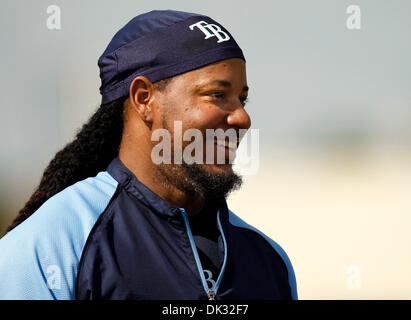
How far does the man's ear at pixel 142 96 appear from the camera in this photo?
2051mm

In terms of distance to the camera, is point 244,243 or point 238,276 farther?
point 244,243

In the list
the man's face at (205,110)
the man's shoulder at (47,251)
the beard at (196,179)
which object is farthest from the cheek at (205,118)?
the man's shoulder at (47,251)

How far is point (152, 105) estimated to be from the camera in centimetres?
205

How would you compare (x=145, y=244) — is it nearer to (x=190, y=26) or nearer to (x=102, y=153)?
(x=102, y=153)

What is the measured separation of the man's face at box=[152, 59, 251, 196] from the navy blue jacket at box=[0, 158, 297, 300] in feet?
0.44

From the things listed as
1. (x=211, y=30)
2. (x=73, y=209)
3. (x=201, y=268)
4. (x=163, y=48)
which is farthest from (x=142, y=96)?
(x=201, y=268)

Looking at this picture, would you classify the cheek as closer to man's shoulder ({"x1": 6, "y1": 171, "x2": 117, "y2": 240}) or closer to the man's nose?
the man's nose

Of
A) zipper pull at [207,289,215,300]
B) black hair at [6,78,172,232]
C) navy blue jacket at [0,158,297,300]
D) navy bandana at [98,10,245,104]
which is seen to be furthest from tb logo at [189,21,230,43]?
zipper pull at [207,289,215,300]

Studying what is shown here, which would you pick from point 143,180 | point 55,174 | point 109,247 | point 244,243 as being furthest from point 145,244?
point 55,174

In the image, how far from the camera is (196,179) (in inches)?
79.2

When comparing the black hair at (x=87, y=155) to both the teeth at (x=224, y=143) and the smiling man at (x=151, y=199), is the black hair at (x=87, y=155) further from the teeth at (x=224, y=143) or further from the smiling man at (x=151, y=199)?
the teeth at (x=224, y=143)

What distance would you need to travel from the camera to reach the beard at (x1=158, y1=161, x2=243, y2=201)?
6.57 feet
